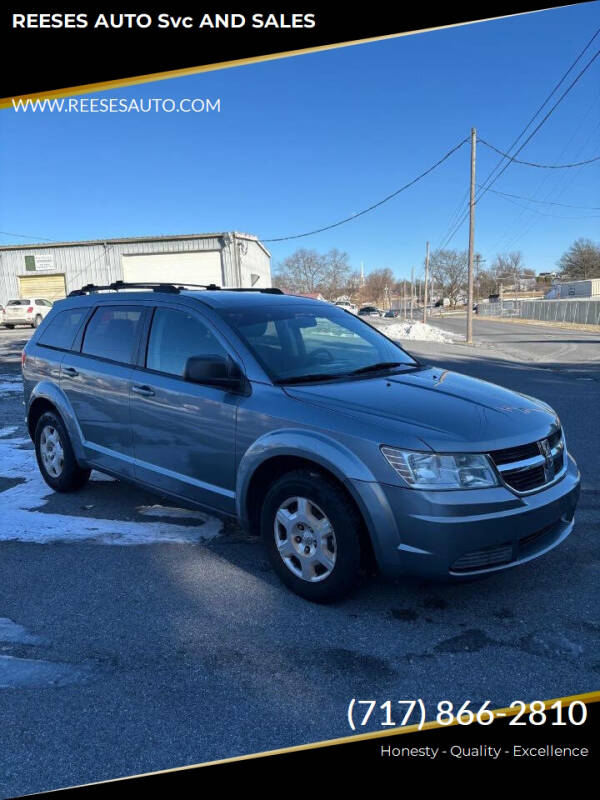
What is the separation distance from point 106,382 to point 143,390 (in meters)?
0.51

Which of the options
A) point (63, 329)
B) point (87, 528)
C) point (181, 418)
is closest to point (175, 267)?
point (63, 329)

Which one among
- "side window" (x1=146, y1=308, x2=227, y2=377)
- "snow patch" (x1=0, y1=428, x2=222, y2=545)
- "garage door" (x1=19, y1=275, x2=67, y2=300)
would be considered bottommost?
"snow patch" (x1=0, y1=428, x2=222, y2=545)

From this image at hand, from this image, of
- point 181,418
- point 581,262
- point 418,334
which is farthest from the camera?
point 581,262

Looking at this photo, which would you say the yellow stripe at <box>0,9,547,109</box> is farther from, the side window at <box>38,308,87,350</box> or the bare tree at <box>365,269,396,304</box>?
the bare tree at <box>365,269,396,304</box>

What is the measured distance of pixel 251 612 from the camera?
3217 millimetres

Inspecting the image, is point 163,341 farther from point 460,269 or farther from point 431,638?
point 460,269

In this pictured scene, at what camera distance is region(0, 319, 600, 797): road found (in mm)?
2326

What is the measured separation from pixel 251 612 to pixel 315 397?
1.25 metres

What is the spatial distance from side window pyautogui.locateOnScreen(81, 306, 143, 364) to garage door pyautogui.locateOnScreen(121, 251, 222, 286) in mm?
29237

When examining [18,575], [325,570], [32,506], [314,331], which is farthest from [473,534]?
[32,506]

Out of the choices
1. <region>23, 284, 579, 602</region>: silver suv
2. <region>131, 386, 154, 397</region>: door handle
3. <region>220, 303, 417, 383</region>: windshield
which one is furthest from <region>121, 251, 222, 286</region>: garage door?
<region>131, 386, 154, 397</region>: door handle

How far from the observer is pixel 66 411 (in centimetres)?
495

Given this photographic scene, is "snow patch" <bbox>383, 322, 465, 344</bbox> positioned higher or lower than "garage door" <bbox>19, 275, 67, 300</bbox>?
lower

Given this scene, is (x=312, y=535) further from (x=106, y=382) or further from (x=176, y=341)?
(x=106, y=382)
